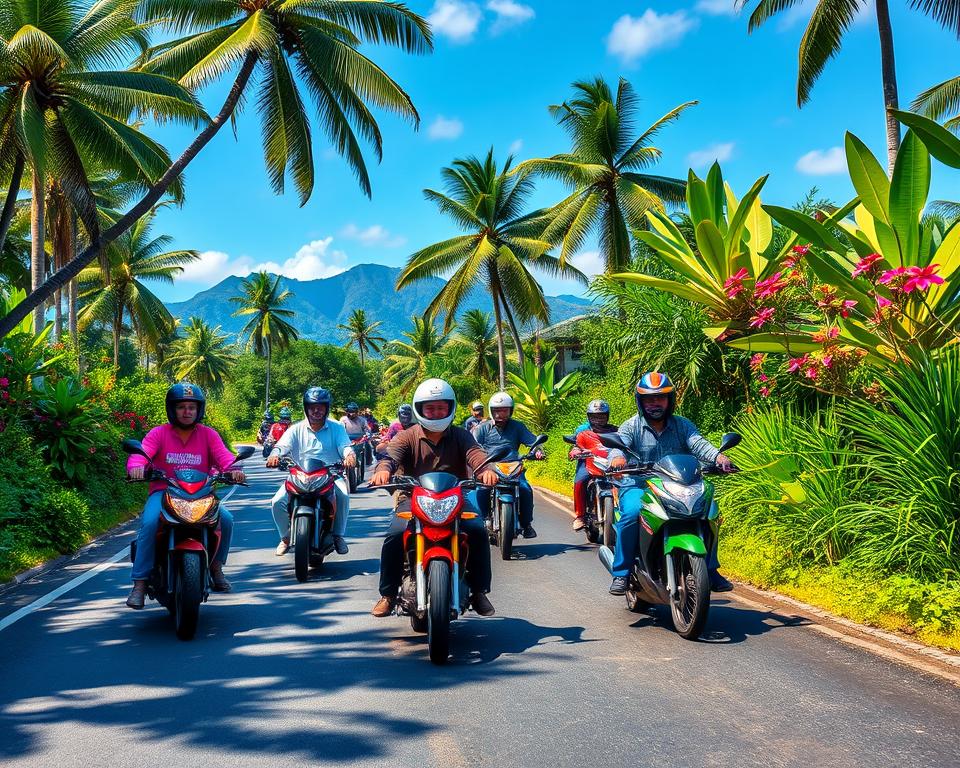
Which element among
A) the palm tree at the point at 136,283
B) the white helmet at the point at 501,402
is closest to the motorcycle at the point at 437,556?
the white helmet at the point at 501,402

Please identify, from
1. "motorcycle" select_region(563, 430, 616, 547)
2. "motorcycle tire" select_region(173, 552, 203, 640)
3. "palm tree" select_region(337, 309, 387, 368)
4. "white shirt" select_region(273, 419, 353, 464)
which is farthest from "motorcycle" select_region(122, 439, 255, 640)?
"palm tree" select_region(337, 309, 387, 368)

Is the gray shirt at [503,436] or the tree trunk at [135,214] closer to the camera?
the gray shirt at [503,436]

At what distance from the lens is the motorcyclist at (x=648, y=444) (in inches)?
251

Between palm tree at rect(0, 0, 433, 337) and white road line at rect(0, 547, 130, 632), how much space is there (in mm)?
9880

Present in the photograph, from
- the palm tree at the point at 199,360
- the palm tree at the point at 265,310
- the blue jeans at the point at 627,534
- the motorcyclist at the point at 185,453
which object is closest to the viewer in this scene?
the blue jeans at the point at 627,534

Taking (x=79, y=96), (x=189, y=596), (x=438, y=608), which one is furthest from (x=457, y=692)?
(x=79, y=96)

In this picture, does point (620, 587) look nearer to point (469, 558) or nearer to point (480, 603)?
point (480, 603)

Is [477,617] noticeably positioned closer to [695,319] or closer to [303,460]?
[303,460]

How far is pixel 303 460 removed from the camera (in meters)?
8.52

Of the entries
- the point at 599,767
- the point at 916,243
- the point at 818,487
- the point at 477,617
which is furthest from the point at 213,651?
the point at 916,243

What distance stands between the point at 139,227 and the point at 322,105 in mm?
22697

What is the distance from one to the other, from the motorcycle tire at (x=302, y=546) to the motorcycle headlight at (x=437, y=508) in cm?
303

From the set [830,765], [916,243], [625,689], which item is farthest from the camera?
[916,243]

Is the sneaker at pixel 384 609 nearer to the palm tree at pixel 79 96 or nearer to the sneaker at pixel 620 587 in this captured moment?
the sneaker at pixel 620 587
